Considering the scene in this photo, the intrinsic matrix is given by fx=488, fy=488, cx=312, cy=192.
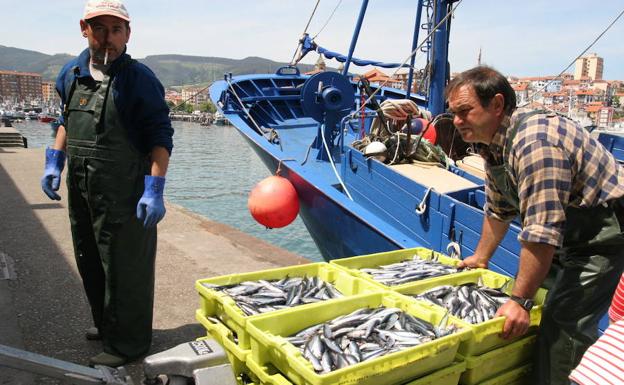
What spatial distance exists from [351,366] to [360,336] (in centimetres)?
36

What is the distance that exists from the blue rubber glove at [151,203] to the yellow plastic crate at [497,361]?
5.97 feet

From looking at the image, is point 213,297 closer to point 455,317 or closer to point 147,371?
point 147,371

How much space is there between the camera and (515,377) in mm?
2508

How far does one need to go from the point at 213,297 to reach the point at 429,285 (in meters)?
1.18

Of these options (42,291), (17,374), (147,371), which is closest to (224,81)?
(42,291)

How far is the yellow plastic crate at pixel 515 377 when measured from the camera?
240 centimetres

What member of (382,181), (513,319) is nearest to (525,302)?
(513,319)

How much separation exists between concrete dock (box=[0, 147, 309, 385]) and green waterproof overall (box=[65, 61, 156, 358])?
318 mm

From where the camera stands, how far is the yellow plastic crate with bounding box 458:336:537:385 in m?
2.24

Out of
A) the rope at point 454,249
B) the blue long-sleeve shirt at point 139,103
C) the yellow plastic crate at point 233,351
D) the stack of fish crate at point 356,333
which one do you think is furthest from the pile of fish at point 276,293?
the rope at point 454,249

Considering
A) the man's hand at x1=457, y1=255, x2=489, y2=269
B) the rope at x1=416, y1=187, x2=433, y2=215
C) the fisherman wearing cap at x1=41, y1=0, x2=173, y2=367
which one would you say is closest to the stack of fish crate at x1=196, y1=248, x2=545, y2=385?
the man's hand at x1=457, y1=255, x2=489, y2=269

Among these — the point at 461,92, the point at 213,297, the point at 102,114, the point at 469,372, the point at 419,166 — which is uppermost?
the point at 461,92

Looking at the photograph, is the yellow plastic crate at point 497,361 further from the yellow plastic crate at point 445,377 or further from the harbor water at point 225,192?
the harbor water at point 225,192

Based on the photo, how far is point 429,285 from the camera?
2.72m
